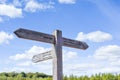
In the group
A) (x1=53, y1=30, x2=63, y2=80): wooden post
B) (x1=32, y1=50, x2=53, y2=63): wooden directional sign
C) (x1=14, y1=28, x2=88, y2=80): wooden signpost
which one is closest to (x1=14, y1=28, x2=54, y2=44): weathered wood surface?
(x1=14, y1=28, x2=88, y2=80): wooden signpost

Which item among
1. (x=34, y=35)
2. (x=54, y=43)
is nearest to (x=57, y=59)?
(x=54, y=43)

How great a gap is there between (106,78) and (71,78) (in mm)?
1953

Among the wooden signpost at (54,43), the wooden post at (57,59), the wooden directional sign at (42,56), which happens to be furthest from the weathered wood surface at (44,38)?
the wooden directional sign at (42,56)

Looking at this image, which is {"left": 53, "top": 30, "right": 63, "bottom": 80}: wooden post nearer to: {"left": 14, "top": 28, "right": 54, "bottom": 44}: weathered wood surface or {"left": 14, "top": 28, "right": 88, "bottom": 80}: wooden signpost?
{"left": 14, "top": 28, "right": 88, "bottom": 80}: wooden signpost

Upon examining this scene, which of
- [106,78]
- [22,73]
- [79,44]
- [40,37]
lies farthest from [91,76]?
[22,73]

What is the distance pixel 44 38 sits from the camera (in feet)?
19.0

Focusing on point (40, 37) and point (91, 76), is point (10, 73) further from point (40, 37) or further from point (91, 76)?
point (40, 37)

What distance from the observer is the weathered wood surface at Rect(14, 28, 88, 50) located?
5455 mm

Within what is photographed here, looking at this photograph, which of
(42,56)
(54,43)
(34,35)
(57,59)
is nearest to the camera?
(34,35)

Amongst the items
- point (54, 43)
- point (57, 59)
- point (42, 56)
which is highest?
point (54, 43)

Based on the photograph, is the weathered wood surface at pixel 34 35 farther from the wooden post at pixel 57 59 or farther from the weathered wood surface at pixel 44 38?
the wooden post at pixel 57 59

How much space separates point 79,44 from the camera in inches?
252

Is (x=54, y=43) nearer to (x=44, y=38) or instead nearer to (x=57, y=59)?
(x=44, y=38)

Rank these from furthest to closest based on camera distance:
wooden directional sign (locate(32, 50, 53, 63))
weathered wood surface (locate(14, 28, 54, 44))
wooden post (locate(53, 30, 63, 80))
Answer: wooden directional sign (locate(32, 50, 53, 63)) < wooden post (locate(53, 30, 63, 80)) < weathered wood surface (locate(14, 28, 54, 44))
